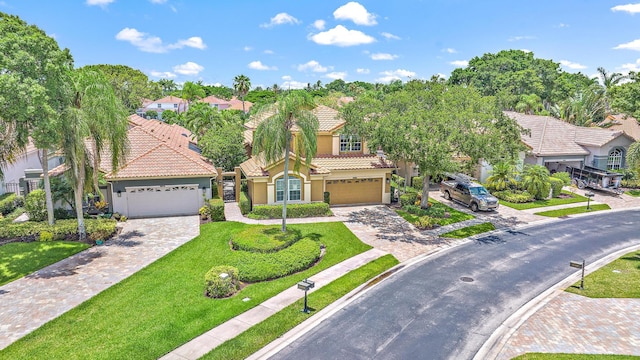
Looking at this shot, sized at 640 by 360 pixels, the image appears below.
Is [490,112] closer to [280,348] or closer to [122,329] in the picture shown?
[280,348]

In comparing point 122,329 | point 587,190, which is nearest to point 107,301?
point 122,329

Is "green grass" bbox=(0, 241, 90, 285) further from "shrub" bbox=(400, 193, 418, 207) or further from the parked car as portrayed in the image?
the parked car

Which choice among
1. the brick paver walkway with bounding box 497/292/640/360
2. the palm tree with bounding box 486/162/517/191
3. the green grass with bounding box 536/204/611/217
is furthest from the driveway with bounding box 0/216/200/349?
the green grass with bounding box 536/204/611/217

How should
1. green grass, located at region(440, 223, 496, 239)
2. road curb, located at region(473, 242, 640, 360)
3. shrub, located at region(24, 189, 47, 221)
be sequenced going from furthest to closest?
green grass, located at region(440, 223, 496, 239), shrub, located at region(24, 189, 47, 221), road curb, located at region(473, 242, 640, 360)

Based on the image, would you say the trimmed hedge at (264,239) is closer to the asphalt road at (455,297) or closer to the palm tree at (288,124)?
the palm tree at (288,124)

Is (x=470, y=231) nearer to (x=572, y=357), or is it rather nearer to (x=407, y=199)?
(x=407, y=199)

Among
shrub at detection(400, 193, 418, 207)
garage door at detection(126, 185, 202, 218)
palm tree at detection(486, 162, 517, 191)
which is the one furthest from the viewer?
palm tree at detection(486, 162, 517, 191)
